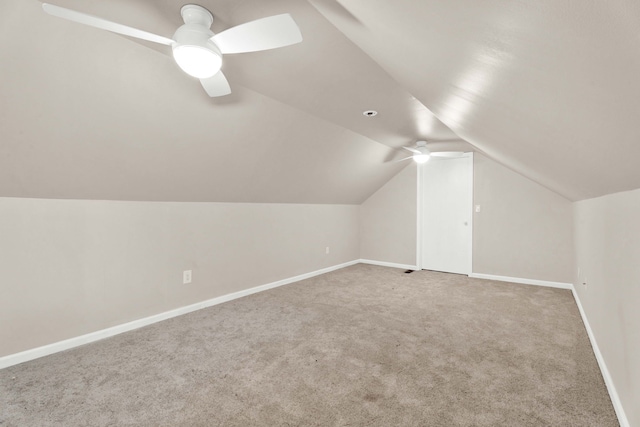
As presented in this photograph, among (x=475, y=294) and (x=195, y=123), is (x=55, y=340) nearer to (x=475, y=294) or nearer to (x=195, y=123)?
(x=195, y=123)

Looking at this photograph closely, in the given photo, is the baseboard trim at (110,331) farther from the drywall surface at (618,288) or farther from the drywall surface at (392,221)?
the drywall surface at (618,288)

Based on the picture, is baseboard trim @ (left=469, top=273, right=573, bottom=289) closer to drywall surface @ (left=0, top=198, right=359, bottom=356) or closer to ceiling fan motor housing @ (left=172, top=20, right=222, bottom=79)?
drywall surface @ (left=0, top=198, right=359, bottom=356)

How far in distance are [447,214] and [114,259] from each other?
466cm

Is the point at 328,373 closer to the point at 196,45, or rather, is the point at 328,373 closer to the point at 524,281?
the point at 196,45

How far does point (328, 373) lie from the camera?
210cm

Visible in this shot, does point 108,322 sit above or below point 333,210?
below

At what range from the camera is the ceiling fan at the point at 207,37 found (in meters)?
1.29

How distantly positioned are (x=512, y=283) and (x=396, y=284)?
1.68 meters

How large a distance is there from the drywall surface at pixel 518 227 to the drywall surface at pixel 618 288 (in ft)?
5.86

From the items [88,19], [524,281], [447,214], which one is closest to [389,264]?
[447,214]

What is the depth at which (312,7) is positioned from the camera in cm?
147

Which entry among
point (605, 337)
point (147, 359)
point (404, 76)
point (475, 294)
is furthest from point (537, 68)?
point (475, 294)

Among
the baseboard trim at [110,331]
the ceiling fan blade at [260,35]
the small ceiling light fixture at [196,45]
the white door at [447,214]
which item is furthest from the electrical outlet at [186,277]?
the white door at [447,214]

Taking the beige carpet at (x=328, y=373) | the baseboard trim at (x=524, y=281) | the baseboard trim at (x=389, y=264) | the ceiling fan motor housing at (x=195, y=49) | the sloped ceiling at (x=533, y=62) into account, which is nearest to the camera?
the sloped ceiling at (x=533, y=62)
